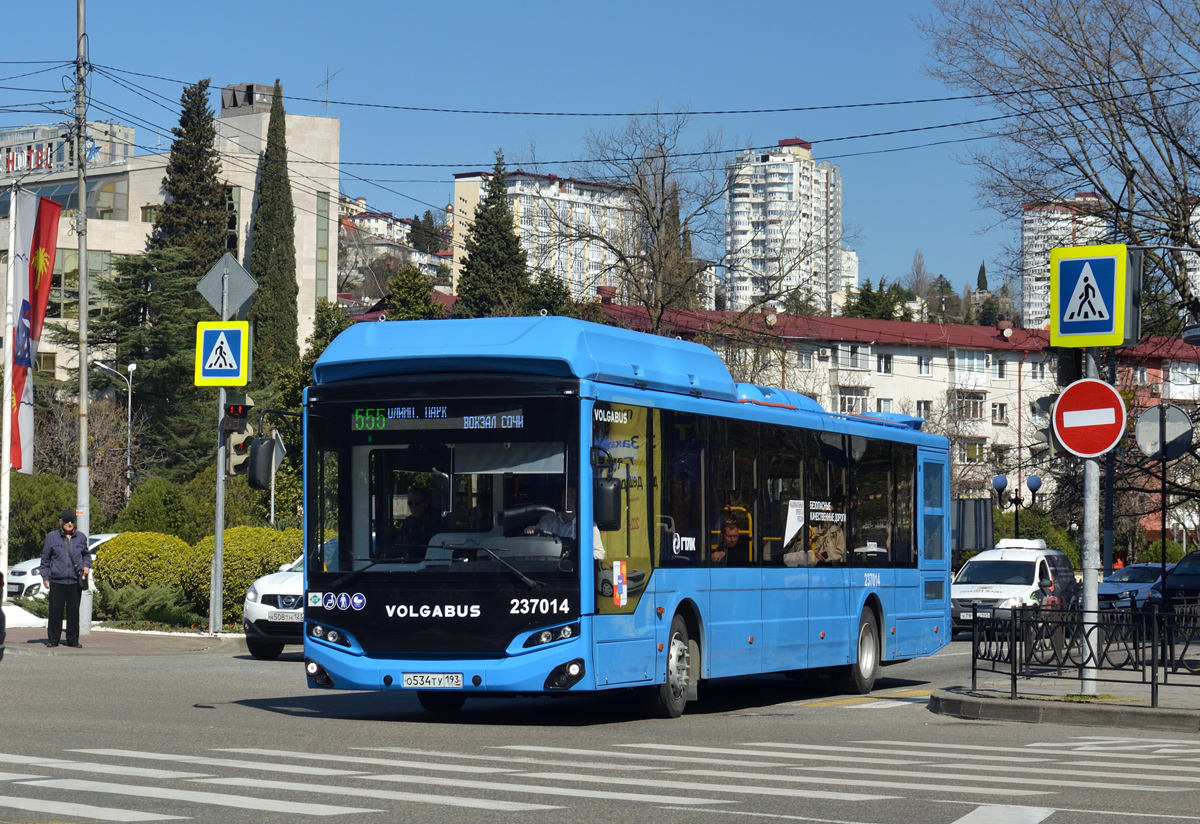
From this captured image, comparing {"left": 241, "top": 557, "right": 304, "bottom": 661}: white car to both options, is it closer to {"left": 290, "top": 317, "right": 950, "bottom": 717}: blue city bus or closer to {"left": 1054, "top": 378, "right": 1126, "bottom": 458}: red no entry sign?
{"left": 290, "top": 317, "right": 950, "bottom": 717}: blue city bus

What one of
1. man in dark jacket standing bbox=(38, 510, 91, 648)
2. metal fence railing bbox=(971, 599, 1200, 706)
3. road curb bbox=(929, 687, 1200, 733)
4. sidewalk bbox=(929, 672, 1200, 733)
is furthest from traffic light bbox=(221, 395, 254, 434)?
road curb bbox=(929, 687, 1200, 733)

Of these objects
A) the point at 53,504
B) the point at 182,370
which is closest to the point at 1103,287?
the point at 53,504

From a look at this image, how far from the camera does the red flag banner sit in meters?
29.2

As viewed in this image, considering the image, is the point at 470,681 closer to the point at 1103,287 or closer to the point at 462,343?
the point at 462,343

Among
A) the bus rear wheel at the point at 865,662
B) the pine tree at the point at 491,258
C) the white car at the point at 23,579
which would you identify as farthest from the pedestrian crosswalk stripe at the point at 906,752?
the pine tree at the point at 491,258

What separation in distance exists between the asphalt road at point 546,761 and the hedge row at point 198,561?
8.62 m

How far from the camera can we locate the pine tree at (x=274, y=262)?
83.8m

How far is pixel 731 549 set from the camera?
15828 millimetres

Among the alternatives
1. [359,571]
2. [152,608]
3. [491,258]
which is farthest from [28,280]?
[491,258]

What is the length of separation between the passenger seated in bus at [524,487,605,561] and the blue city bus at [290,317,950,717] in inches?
0.6

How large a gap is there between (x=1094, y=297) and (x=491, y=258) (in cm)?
7233

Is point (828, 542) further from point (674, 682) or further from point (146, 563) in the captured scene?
point (146, 563)

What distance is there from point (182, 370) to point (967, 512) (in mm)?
51076

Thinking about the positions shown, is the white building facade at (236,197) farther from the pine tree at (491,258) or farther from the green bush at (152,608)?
the green bush at (152,608)
